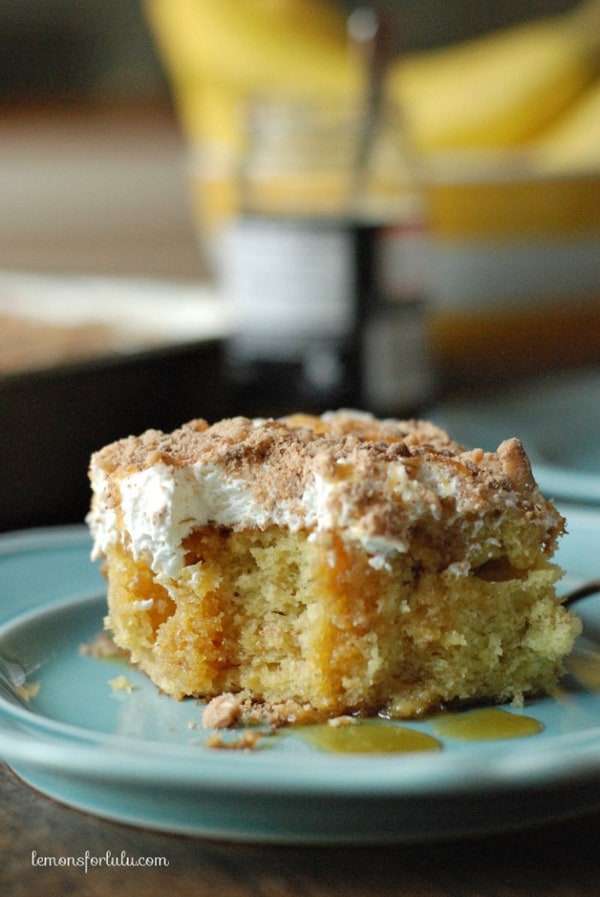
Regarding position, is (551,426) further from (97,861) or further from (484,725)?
(97,861)

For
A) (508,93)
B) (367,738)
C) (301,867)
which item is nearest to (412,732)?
(367,738)

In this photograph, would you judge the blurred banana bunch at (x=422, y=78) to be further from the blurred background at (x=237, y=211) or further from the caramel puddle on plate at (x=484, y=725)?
the caramel puddle on plate at (x=484, y=725)

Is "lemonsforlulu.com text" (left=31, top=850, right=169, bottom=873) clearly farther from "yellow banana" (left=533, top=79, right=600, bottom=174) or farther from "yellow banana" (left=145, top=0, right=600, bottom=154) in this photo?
"yellow banana" (left=145, top=0, right=600, bottom=154)

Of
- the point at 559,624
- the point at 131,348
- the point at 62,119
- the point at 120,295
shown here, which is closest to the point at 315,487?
the point at 559,624

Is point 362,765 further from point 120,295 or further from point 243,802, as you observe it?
point 120,295

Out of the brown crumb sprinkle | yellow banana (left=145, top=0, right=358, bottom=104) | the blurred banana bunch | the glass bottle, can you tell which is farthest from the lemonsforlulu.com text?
yellow banana (left=145, top=0, right=358, bottom=104)
